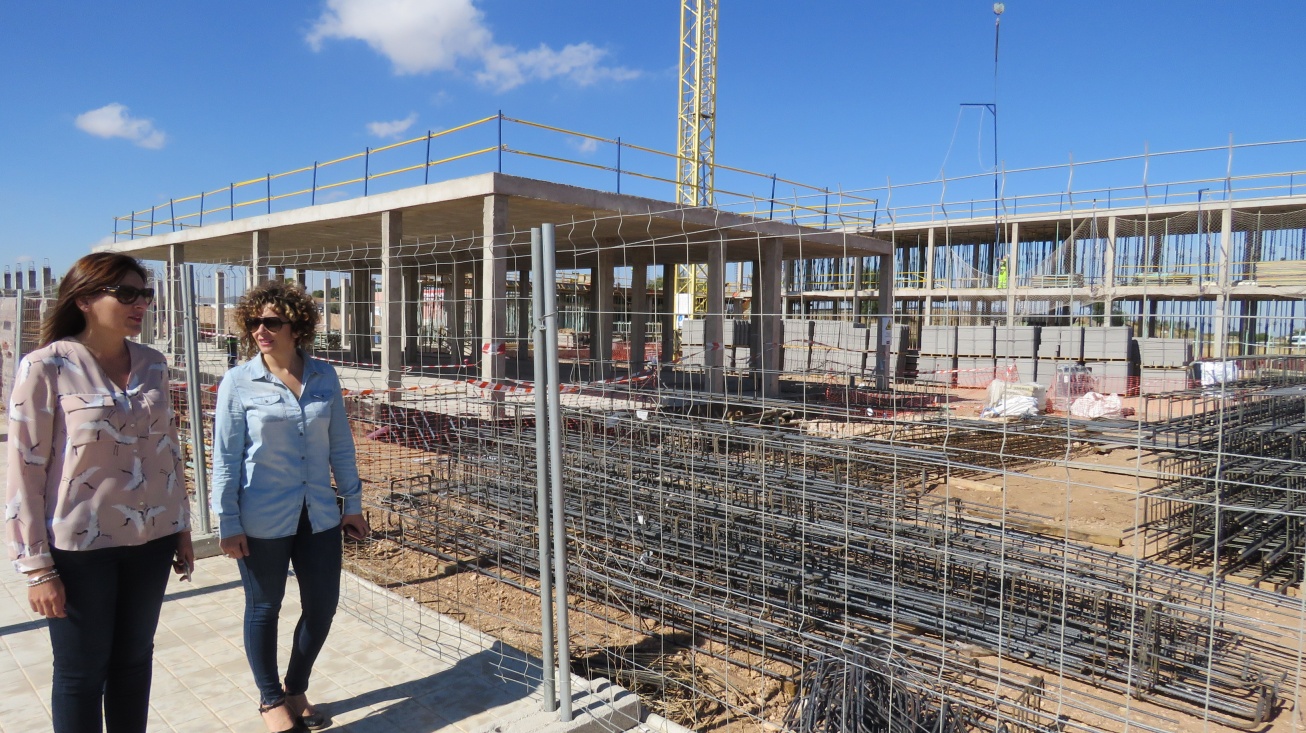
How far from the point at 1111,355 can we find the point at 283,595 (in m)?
19.8

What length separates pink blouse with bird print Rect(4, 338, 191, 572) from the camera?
219 cm

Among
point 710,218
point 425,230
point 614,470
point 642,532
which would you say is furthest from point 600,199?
point 642,532

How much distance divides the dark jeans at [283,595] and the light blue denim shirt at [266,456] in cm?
6

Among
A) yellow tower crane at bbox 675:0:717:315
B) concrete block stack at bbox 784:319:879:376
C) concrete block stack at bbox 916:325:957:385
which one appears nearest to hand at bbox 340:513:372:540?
concrete block stack at bbox 784:319:879:376

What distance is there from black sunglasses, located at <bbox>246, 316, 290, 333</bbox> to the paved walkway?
1.59m

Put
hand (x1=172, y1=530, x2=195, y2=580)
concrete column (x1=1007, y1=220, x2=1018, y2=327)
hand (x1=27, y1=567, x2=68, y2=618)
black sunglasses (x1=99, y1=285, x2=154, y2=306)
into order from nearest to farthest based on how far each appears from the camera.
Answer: hand (x1=27, y1=567, x2=68, y2=618) < black sunglasses (x1=99, y1=285, x2=154, y2=306) < hand (x1=172, y1=530, x2=195, y2=580) < concrete column (x1=1007, y1=220, x2=1018, y2=327)

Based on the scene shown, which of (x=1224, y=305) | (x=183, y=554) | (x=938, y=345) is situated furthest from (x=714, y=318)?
(x=183, y=554)

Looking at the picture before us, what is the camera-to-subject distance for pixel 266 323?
2816 mm

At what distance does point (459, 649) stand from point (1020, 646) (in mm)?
3243

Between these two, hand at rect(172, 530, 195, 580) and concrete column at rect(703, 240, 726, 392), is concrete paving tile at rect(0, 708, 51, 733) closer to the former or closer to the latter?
hand at rect(172, 530, 195, 580)

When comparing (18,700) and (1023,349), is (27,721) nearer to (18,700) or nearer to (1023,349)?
(18,700)

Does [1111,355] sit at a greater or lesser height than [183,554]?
greater

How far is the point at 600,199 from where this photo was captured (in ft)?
39.8

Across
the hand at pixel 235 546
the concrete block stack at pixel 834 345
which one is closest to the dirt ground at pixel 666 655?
the hand at pixel 235 546
